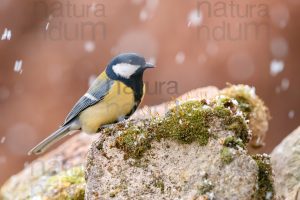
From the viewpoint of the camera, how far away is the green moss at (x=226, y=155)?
2699 mm

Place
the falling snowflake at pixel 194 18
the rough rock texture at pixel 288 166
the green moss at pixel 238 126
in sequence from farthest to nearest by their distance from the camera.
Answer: the falling snowflake at pixel 194 18 → the rough rock texture at pixel 288 166 → the green moss at pixel 238 126

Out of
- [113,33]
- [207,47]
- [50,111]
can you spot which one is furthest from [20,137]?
[207,47]

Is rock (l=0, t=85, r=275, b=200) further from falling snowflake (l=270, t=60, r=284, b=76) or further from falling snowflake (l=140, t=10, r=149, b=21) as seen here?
falling snowflake (l=140, t=10, r=149, b=21)

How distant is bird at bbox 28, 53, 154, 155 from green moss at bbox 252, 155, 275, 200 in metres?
1.25

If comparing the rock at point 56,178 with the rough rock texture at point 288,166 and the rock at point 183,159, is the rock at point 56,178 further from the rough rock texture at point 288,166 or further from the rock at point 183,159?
the rough rock texture at point 288,166

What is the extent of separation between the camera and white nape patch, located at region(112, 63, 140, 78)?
3805 mm

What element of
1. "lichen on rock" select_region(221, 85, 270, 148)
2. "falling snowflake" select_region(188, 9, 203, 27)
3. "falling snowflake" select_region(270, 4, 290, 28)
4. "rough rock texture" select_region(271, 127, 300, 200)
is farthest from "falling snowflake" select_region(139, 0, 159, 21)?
"rough rock texture" select_region(271, 127, 300, 200)

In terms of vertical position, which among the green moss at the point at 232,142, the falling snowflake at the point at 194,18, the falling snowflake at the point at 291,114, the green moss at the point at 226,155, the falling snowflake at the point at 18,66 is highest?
the falling snowflake at the point at 194,18

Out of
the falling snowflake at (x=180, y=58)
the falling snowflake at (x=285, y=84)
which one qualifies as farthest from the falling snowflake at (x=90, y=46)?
the falling snowflake at (x=285, y=84)

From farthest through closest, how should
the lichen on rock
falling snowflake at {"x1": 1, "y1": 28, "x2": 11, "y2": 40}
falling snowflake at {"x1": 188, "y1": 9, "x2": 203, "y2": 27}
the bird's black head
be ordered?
falling snowflake at {"x1": 1, "y1": 28, "x2": 11, "y2": 40}, falling snowflake at {"x1": 188, "y1": 9, "x2": 203, "y2": 27}, the lichen on rock, the bird's black head

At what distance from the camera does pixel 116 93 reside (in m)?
3.85

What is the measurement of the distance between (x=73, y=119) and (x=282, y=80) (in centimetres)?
555

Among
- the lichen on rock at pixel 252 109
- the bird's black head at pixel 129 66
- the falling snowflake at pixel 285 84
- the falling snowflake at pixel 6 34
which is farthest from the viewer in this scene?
the falling snowflake at pixel 6 34

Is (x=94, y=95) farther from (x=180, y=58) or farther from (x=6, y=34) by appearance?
(x=6, y=34)
